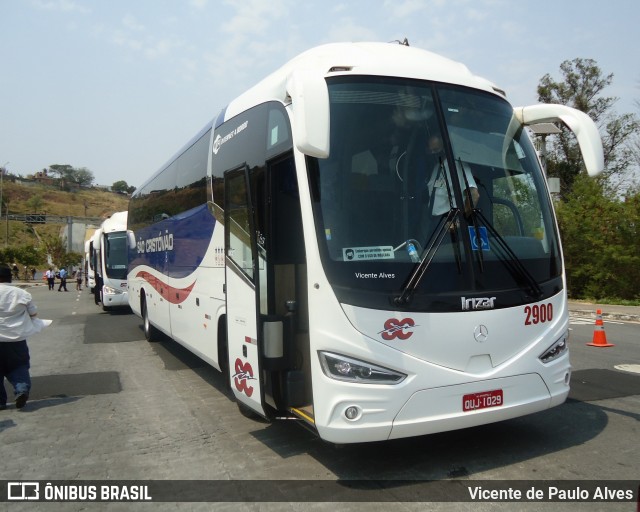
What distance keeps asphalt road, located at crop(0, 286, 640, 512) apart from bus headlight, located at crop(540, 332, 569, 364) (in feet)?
2.76

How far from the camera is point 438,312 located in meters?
4.21

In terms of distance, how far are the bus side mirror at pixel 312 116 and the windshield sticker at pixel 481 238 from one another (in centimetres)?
141

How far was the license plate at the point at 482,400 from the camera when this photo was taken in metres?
4.25

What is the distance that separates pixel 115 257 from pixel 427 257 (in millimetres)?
18225

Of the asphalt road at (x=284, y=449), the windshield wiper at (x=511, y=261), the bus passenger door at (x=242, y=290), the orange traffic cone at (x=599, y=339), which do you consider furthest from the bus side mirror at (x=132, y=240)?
the windshield wiper at (x=511, y=261)

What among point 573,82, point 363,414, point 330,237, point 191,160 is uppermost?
point 573,82

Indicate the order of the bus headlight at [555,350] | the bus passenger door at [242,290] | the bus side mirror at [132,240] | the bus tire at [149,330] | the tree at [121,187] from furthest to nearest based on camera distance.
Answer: the tree at [121,187] < the bus side mirror at [132,240] < the bus tire at [149,330] < the bus passenger door at [242,290] < the bus headlight at [555,350]

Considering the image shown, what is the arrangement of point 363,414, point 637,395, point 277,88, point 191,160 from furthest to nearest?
point 191,160 < point 637,395 < point 277,88 < point 363,414

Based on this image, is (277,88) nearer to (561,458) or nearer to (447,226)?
(447,226)

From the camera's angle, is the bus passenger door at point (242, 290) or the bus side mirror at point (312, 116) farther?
the bus passenger door at point (242, 290)

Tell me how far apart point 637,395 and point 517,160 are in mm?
3620

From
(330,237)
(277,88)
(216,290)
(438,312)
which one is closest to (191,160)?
(216,290)

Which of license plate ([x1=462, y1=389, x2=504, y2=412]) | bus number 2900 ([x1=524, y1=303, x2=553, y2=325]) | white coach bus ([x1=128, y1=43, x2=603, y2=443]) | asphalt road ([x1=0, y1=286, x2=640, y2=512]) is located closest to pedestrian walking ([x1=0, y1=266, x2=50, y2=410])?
asphalt road ([x1=0, y1=286, x2=640, y2=512])

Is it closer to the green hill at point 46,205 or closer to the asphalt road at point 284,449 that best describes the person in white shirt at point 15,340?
the asphalt road at point 284,449
